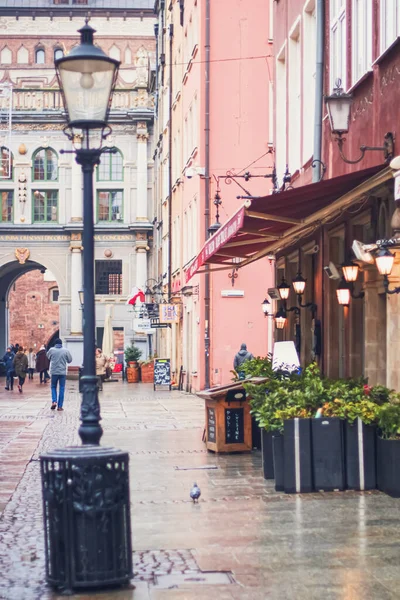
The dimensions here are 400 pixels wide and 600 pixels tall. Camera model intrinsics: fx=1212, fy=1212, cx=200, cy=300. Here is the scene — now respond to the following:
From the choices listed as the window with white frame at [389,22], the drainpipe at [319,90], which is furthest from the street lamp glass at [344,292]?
Result: the window with white frame at [389,22]

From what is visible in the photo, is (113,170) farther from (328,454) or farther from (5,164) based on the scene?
(328,454)

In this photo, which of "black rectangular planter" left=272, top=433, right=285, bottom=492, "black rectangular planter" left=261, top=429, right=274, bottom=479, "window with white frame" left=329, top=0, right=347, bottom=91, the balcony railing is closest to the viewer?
"black rectangular planter" left=272, top=433, right=285, bottom=492

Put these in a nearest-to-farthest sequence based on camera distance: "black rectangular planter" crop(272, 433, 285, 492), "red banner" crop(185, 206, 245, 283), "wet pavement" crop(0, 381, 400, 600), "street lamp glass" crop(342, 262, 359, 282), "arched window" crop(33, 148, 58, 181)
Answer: "wet pavement" crop(0, 381, 400, 600), "black rectangular planter" crop(272, 433, 285, 492), "red banner" crop(185, 206, 245, 283), "street lamp glass" crop(342, 262, 359, 282), "arched window" crop(33, 148, 58, 181)

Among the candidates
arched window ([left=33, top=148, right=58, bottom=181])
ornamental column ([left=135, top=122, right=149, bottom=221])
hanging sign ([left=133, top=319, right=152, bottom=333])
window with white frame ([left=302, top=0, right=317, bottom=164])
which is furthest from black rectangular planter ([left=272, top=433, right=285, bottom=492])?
arched window ([left=33, top=148, right=58, bottom=181])

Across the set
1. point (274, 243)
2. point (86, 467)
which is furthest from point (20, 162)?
point (86, 467)

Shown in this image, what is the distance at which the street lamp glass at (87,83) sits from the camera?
8.24 metres

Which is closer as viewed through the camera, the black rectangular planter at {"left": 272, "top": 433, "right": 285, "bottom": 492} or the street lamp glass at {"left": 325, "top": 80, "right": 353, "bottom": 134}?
the black rectangular planter at {"left": 272, "top": 433, "right": 285, "bottom": 492}

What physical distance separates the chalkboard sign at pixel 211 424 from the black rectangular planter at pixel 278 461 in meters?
4.22

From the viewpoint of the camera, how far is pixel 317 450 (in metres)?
12.4

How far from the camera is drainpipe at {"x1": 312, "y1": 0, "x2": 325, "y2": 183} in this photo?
18330mm

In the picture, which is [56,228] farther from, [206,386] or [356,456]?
[356,456]

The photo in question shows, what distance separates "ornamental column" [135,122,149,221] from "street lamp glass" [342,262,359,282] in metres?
47.6

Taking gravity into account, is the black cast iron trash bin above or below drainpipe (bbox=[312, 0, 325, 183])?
below

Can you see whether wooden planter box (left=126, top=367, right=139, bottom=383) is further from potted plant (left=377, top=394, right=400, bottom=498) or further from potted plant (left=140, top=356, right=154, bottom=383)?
potted plant (left=377, top=394, right=400, bottom=498)
